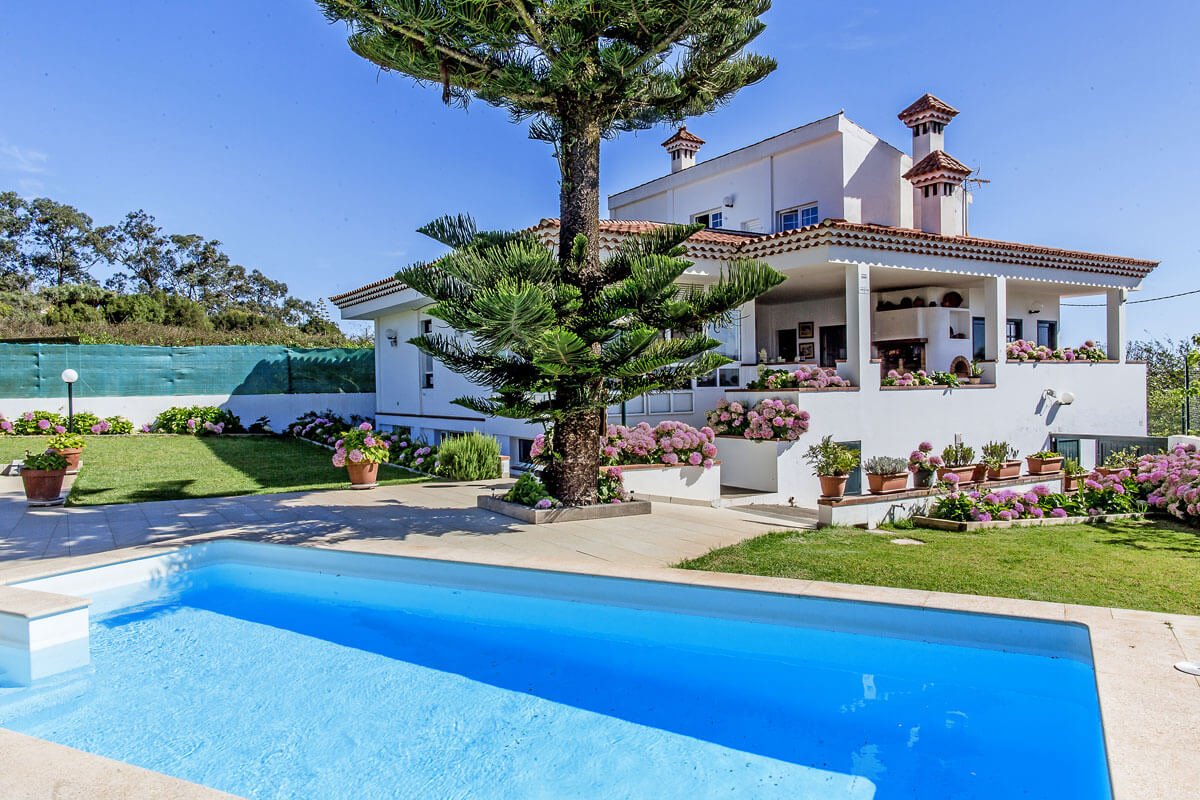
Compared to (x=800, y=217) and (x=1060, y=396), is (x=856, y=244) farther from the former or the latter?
(x=1060, y=396)

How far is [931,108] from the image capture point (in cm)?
1862

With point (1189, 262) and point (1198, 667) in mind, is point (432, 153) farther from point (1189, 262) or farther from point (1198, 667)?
point (1189, 262)

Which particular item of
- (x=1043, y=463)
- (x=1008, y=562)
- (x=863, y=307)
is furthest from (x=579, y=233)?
(x=1043, y=463)

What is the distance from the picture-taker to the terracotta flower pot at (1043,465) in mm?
13594

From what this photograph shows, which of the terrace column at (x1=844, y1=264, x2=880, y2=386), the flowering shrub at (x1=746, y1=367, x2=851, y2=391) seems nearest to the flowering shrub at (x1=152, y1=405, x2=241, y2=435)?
the flowering shrub at (x1=746, y1=367, x2=851, y2=391)

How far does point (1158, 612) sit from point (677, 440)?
6731 millimetres

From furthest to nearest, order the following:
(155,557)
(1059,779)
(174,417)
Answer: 1. (174,417)
2. (155,557)
3. (1059,779)

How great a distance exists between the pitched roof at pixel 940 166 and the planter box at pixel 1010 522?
1062cm

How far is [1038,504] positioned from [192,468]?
13.0 metres

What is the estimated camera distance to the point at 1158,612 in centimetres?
482

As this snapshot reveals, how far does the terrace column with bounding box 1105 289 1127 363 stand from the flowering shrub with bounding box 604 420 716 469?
12.1 meters

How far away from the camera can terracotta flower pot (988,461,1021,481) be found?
12.3 meters

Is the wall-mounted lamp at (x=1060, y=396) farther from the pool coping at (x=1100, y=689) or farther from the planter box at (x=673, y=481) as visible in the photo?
the pool coping at (x=1100, y=689)

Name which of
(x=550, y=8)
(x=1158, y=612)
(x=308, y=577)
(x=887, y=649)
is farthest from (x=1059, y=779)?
(x=550, y=8)
